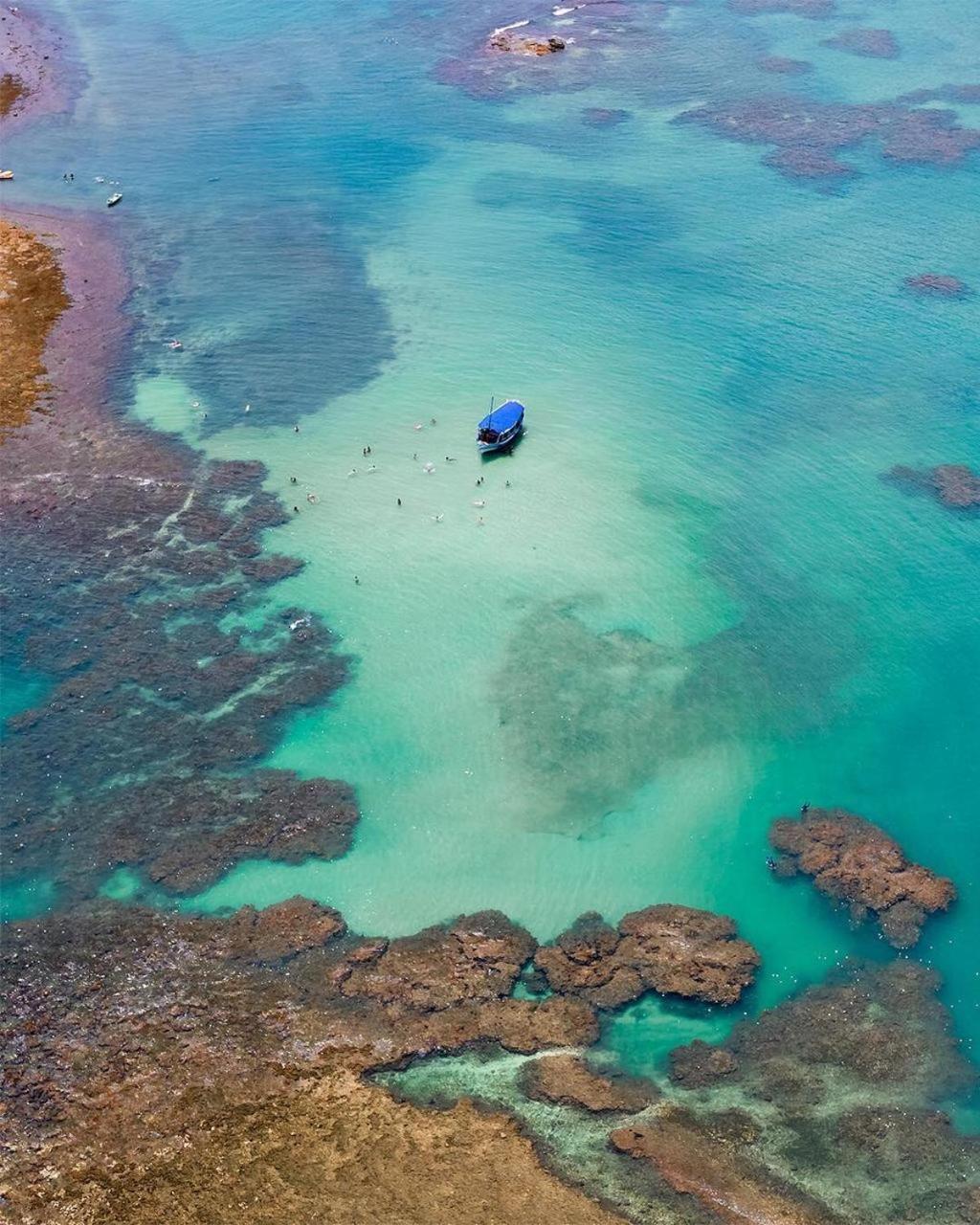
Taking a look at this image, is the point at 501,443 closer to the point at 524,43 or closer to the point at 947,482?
the point at 947,482

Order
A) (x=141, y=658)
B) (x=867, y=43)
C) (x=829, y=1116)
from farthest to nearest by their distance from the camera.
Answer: (x=867, y=43), (x=141, y=658), (x=829, y=1116)

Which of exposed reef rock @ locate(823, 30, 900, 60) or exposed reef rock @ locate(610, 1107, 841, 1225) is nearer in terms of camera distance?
exposed reef rock @ locate(610, 1107, 841, 1225)

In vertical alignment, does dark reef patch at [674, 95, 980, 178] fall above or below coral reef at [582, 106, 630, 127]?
below

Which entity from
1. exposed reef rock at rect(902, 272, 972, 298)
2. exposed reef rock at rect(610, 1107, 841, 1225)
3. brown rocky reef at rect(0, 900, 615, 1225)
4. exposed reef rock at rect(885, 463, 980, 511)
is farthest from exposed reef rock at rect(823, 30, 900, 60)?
exposed reef rock at rect(610, 1107, 841, 1225)

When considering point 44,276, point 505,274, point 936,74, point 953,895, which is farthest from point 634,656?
point 936,74

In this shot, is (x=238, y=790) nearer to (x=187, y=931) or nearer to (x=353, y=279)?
(x=187, y=931)

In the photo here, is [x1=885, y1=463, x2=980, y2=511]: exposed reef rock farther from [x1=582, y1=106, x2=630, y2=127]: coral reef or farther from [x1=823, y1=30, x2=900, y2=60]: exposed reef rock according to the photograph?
[x1=823, y1=30, x2=900, y2=60]: exposed reef rock

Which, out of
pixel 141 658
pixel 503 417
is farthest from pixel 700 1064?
pixel 503 417
